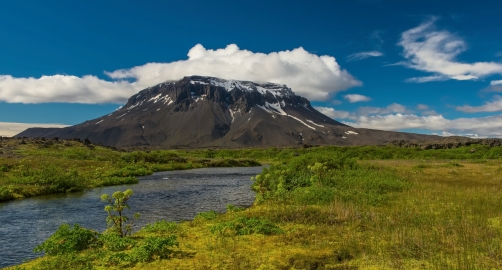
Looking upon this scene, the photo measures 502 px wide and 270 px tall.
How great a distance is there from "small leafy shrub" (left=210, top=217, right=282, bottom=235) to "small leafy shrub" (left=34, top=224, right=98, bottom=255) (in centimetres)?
580

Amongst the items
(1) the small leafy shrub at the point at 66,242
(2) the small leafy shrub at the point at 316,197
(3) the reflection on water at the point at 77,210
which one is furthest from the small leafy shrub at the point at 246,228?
(3) the reflection on water at the point at 77,210

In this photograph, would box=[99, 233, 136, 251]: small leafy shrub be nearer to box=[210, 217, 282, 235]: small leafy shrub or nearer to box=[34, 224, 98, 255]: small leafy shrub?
box=[34, 224, 98, 255]: small leafy shrub

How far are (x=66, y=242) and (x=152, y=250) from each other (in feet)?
13.6

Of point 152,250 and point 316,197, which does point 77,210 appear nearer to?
point 152,250

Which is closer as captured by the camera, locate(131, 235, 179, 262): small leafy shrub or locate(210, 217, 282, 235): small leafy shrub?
locate(131, 235, 179, 262): small leafy shrub

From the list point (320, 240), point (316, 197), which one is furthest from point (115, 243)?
point (316, 197)

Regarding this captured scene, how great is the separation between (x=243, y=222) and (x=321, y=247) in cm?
504

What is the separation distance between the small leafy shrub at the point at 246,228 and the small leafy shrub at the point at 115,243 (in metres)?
4.02

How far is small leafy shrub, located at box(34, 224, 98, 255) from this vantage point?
46.1ft

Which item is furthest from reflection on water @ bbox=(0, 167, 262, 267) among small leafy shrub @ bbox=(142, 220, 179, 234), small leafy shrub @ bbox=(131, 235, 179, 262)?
small leafy shrub @ bbox=(131, 235, 179, 262)

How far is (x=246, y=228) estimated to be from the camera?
16953mm

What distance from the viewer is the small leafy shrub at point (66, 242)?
14055 millimetres

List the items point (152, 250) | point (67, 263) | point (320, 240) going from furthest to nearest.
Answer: point (320, 240) → point (152, 250) → point (67, 263)

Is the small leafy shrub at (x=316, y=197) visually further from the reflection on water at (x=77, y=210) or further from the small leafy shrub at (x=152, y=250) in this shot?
the small leafy shrub at (x=152, y=250)
